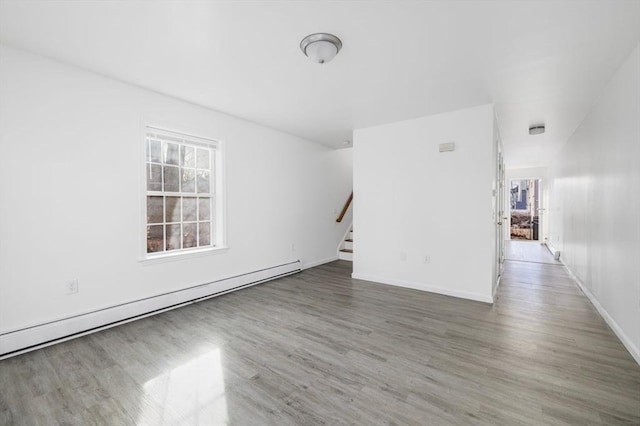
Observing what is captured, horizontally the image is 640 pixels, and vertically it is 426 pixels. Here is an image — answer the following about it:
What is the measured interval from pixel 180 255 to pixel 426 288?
3.37 m

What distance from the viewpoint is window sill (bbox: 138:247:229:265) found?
3.13 m

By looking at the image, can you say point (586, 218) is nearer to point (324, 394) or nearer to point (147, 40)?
point (324, 394)

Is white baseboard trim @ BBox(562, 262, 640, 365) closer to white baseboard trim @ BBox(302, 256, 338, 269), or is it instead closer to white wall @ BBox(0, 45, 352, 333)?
white baseboard trim @ BBox(302, 256, 338, 269)

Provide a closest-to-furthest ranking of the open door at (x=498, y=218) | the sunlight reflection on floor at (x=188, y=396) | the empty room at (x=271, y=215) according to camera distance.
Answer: the sunlight reflection on floor at (x=188, y=396) < the empty room at (x=271, y=215) < the open door at (x=498, y=218)

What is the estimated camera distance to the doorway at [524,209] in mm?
9320

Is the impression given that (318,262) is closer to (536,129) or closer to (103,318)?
(103,318)

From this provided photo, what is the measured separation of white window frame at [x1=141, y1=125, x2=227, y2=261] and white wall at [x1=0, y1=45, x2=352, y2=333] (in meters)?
0.08

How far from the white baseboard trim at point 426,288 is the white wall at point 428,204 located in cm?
1

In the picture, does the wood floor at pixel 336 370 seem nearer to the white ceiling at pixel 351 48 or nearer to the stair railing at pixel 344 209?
the white ceiling at pixel 351 48

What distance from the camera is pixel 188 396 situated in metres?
1.78

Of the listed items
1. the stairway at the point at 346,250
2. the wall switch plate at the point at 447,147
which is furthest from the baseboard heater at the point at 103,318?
the wall switch plate at the point at 447,147

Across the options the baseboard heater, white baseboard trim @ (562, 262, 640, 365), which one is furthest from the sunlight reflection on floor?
white baseboard trim @ (562, 262, 640, 365)

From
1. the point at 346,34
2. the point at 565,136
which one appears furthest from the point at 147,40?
the point at 565,136

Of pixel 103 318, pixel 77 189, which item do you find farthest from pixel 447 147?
pixel 103 318
